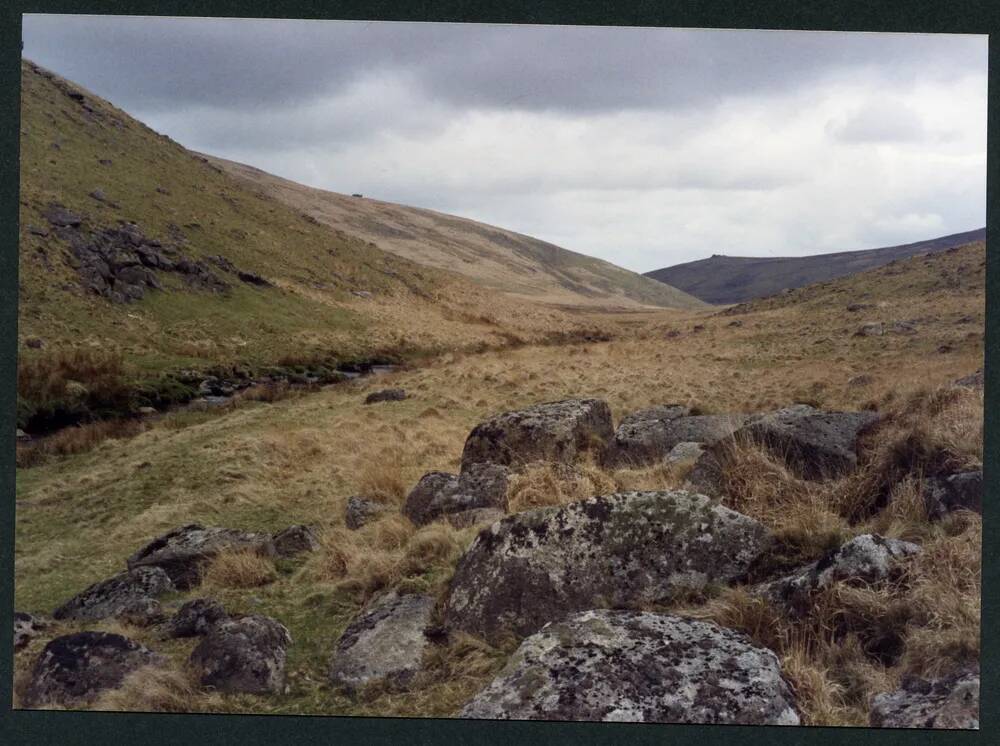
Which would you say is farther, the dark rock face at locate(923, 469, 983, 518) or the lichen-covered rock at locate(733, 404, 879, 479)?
the lichen-covered rock at locate(733, 404, 879, 479)

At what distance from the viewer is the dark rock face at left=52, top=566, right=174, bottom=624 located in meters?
5.21

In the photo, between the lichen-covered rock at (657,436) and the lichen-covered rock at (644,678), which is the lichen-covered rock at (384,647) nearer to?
the lichen-covered rock at (644,678)

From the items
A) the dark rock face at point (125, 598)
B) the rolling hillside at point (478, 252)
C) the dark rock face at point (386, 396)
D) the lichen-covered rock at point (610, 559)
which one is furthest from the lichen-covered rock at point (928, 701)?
the rolling hillside at point (478, 252)

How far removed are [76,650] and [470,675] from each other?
2873 mm

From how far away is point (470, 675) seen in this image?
172 inches

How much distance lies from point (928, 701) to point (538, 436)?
12.9ft

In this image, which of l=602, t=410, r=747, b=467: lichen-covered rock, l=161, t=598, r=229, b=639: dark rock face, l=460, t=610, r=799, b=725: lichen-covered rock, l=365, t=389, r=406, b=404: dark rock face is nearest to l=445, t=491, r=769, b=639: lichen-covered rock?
l=460, t=610, r=799, b=725: lichen-covered rock

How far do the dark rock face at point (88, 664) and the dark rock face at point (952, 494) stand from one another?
5696mm

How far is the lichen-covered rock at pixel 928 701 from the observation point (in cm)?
398

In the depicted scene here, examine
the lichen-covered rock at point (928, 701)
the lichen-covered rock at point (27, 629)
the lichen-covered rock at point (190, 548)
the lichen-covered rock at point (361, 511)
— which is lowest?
the lichen-covered rock at point (27, 629)

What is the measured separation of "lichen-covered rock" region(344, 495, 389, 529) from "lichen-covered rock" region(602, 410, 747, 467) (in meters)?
2.42

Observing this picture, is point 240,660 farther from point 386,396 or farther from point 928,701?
point 386,396

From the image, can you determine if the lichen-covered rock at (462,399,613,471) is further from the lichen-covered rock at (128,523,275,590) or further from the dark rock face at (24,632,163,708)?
the dark rock face at (24,632,163,708)

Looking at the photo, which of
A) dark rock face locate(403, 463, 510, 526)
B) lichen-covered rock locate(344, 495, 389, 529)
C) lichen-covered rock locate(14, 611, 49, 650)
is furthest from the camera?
lichen-covered rock locate(344, 495, 389, 529)
